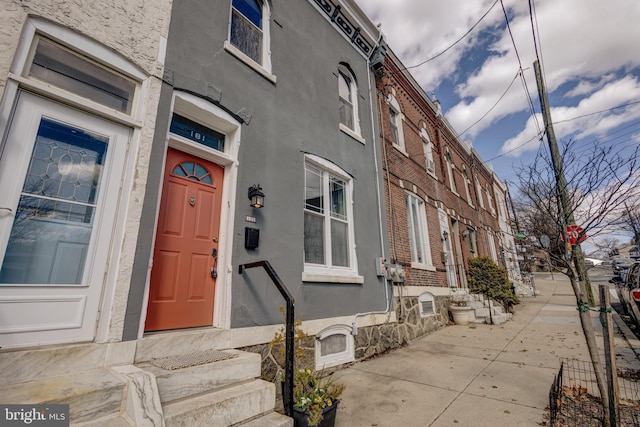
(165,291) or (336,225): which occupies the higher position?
(336,225)

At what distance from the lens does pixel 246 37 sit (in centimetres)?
515

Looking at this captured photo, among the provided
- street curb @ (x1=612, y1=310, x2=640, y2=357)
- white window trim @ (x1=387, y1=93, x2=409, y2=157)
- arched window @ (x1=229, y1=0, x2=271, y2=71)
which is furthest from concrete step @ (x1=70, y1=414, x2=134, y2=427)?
white window trim @ (x1=387, y1=93, x2=409, y2=157)

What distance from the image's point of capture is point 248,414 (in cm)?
271

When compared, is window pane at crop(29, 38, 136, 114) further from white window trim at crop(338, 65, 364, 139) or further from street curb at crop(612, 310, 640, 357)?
street curb at crop(612, 310, 640, 357)

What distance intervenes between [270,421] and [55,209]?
2845 millimetres

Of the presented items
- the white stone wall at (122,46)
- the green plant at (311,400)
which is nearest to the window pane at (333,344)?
the green plant at (311,400)

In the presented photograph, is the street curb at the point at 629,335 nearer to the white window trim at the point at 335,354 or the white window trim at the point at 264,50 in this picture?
the white window trim at the point at 335,354

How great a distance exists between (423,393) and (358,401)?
903mm

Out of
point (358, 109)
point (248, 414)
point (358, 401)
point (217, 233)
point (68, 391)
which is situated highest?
point (358, 109)

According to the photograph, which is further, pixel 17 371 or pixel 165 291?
pixel 165 291

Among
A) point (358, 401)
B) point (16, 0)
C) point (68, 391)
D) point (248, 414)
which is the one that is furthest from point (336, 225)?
point (16, 0)

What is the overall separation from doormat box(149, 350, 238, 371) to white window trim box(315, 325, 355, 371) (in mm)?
1905

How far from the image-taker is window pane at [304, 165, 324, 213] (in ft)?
18.2

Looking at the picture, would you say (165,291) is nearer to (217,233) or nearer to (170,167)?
(217,233)
